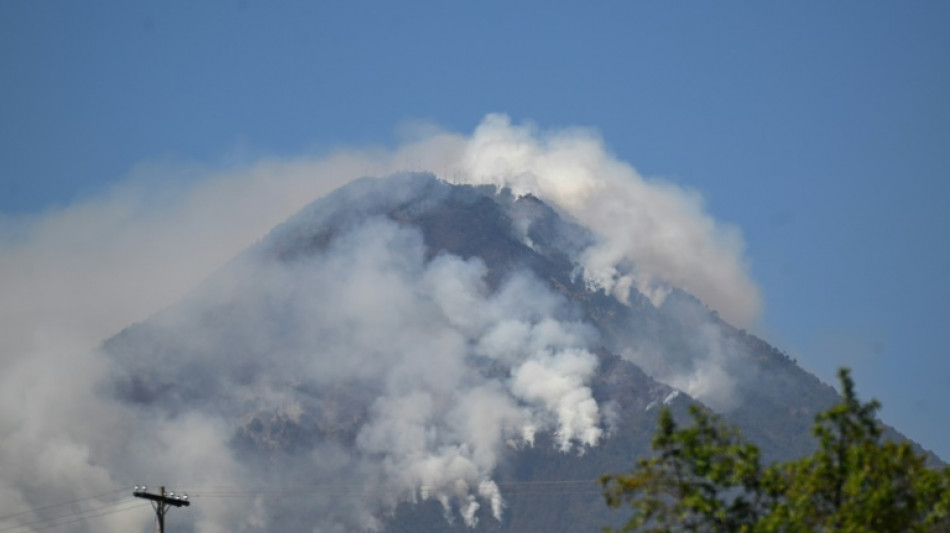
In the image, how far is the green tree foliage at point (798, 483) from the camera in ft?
187

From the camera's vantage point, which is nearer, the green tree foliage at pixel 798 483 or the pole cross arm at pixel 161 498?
the green tree foliage at pixel 798 483

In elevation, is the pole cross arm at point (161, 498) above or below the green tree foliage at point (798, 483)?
above

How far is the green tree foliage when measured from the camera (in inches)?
→ 2244

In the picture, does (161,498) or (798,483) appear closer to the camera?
(798,483)

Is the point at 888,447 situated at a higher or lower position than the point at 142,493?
lower

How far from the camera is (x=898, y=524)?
2240 inches

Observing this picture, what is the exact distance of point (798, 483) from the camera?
2314 inches

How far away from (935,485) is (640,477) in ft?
32.1

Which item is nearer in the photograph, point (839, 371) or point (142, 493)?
point (839, 371)

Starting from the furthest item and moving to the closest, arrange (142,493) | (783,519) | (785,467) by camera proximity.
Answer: (142,493) < (785,467) < (783,519)

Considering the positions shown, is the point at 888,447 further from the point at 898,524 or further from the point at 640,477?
the point at 640,477

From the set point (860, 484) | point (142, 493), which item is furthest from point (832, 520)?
point (142, 493)

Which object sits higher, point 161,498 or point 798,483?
point 161,498

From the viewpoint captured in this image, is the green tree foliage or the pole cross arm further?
the pole cross arm
